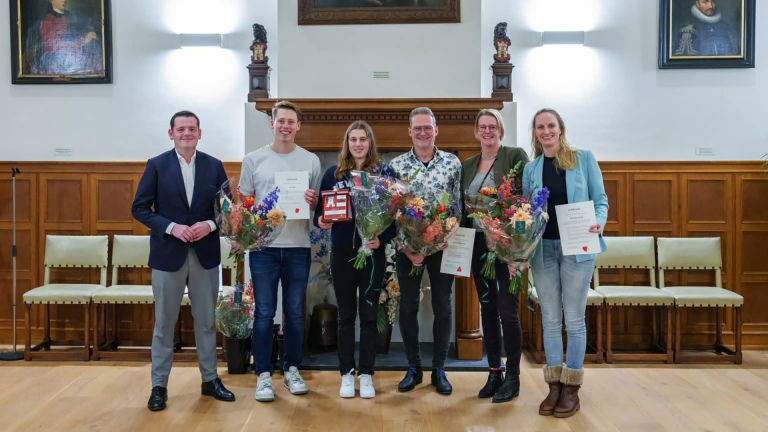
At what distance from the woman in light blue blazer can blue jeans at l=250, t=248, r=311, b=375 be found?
50.2 inches

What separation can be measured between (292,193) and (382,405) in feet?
4.08

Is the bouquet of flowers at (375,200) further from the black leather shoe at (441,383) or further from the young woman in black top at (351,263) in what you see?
the black leather shoe at (441,383)

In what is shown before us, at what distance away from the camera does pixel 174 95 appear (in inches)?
185

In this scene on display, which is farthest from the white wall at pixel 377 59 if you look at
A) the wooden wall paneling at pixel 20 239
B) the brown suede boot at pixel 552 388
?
the wooden wall paneling at pixel 20 239

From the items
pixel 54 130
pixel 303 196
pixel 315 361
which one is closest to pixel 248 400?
pixel 315 361

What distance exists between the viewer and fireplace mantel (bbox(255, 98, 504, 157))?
12.9ft

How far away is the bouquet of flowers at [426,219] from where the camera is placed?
2832 millimetres

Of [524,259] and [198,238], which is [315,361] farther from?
[524,259]

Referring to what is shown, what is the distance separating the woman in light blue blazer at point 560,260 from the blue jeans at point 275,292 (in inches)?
50.2

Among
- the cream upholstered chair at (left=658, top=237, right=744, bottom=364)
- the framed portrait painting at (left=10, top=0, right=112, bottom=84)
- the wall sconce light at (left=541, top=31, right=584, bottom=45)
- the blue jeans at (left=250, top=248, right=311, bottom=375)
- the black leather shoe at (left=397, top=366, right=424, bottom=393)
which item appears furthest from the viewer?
the framed portrait painting at (left=10, top=0, right=112, bottom=84)

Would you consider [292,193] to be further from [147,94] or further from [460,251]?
[147,94]

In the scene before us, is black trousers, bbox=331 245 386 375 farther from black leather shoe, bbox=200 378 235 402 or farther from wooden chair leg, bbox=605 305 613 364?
wooden chair leg, bbox=605 305 613 364

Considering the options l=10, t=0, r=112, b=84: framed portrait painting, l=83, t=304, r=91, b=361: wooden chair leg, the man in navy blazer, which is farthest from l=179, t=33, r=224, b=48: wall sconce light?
l=83, t=304, r=91, b=361: wooden chair leg

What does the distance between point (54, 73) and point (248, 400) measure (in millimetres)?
3355
